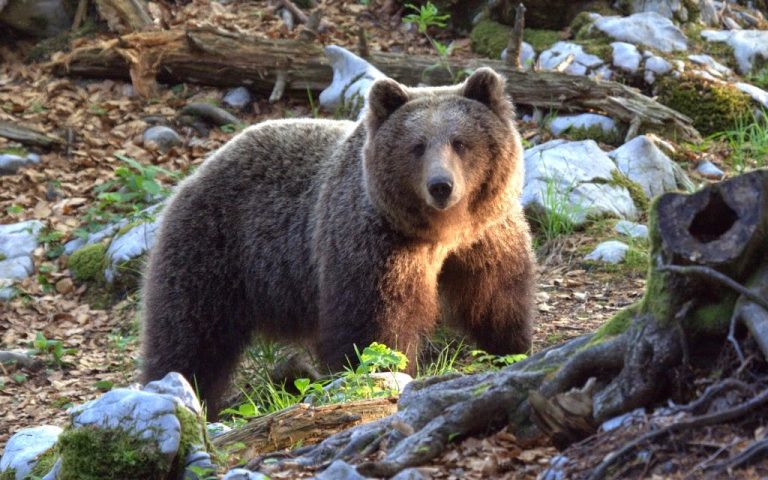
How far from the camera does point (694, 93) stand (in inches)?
410

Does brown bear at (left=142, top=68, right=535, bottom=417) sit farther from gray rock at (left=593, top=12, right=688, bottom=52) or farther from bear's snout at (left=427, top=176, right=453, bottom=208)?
gray rock at (left=593, top=12, right=688, bottom=52)

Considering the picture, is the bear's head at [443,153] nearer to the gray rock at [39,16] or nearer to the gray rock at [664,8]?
the gray rock at [664,8]

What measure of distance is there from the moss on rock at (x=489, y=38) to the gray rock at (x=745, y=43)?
2155 millimetres

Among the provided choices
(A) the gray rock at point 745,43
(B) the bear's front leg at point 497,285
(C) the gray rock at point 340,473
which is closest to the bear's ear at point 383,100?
(B) the bear's front leg at point 497,285

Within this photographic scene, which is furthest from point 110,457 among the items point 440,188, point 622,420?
point 440,188

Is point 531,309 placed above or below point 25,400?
above

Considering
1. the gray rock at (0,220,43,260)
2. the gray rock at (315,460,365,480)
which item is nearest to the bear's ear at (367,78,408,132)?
the gray rock at (315,460,365,480)

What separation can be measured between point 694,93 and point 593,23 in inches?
63.8

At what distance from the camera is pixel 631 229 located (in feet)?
28.0

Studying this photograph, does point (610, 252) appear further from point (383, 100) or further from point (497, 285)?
point (383, 100)

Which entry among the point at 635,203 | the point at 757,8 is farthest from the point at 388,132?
the point at 757,8

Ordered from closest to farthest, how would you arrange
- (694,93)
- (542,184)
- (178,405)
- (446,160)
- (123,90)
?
(178,405) → (446,160) → (542,184) → (694,93) → (123,90)

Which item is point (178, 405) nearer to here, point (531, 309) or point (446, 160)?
point (446, 160)

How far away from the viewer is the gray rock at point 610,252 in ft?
27.0
